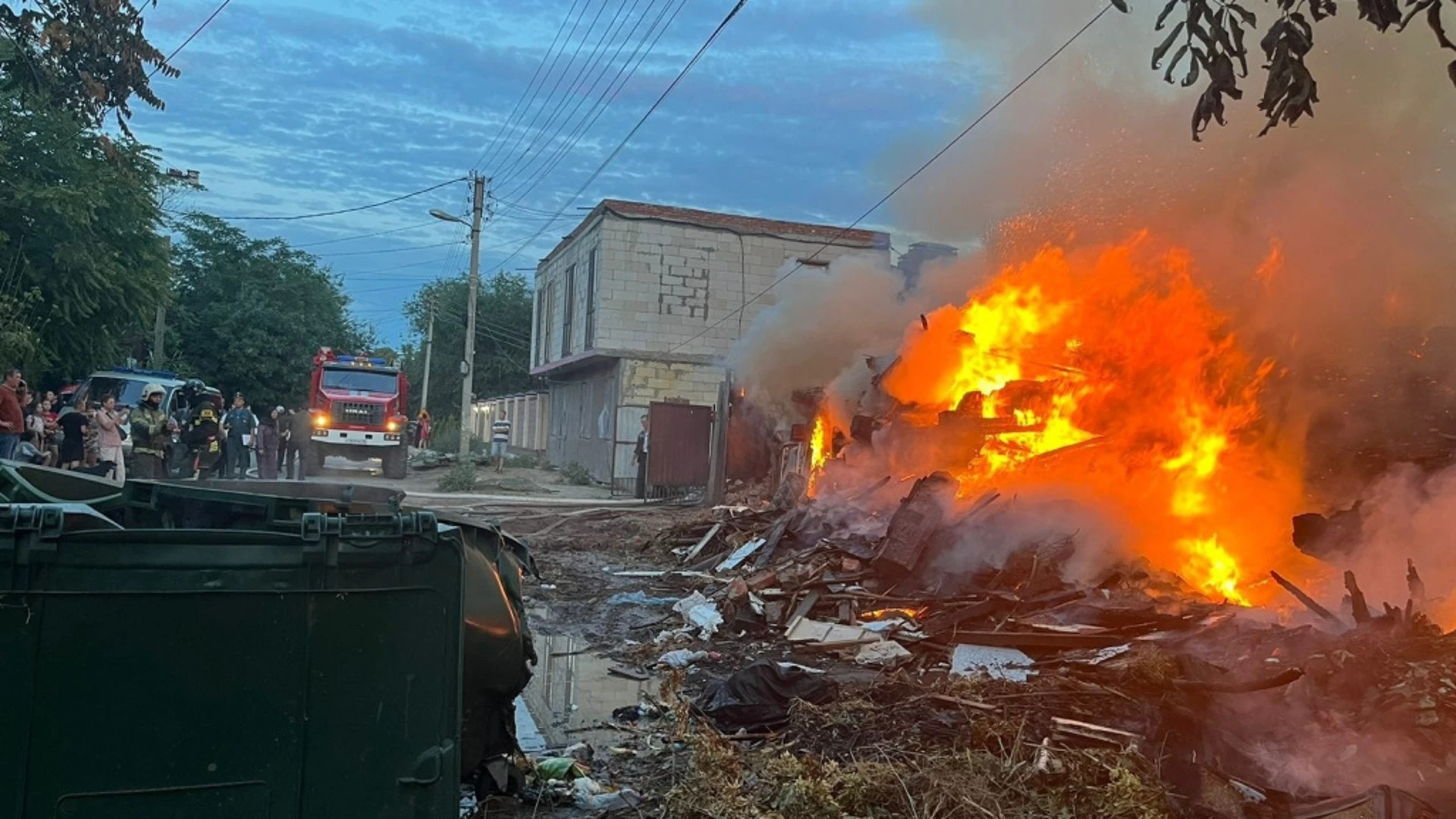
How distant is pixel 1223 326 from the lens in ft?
37.0

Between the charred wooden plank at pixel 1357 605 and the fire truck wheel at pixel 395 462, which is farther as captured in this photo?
the fire truck wheel at pixel 395 462

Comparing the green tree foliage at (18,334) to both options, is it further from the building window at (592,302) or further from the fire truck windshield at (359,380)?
the building window at (592,302)

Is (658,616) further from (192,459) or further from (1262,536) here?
(192,459)

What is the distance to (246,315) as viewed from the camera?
32.8 metres

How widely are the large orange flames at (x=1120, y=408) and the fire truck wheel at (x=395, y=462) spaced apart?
45.4 feet

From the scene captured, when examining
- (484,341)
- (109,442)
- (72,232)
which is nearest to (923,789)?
(109,442)

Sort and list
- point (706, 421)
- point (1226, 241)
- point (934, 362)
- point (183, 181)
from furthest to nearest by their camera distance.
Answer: point (183, 181) < point (706, 421) < point (934, 362) < point (1226, 241)

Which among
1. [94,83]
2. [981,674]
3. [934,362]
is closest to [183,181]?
[94,83]

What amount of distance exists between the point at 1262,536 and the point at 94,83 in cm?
1187

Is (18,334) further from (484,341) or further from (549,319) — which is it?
(484,341)

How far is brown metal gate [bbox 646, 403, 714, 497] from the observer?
20984mm

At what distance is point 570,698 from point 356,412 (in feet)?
59.1

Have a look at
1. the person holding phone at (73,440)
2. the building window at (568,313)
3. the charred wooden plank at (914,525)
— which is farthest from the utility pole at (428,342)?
the charred wooden plank at (914,525)

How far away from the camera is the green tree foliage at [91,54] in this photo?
→ 329 inches
